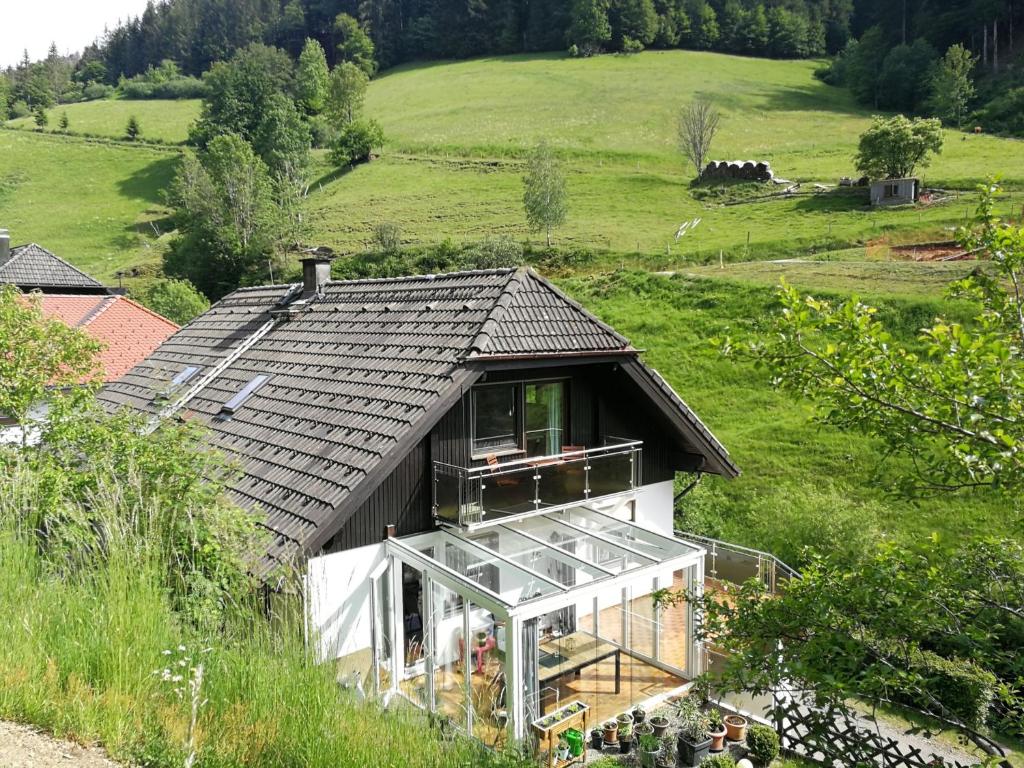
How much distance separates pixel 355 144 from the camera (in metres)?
70.1

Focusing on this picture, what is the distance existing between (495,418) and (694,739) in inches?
199

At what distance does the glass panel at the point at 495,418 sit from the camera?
10.7m

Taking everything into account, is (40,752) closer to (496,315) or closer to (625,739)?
(625,739)

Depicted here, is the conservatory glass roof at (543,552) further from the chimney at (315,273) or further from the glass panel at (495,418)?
the chimney at (315,273)

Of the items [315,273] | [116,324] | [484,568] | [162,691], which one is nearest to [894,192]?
[315,273]

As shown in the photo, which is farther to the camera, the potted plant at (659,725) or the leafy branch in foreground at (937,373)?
the potted plant at (659,725)

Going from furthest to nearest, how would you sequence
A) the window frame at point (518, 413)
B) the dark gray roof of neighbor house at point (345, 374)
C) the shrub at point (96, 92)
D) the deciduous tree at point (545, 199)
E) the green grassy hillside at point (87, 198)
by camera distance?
1. the shrub at point (96, 92)
2. the green grassy hillside at point (87, 198)
3. the deciduous tree at point (545, 199)
4. the window frame at point (518, 413)
5. the dark gray roof of neighbor house at point (345, 374)

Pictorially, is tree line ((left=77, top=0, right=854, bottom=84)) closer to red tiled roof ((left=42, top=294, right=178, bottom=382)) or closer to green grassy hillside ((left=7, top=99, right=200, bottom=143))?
green grassy hillside ((left=7, top=99, right=200, bottom=143))

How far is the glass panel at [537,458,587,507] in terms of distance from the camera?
10621 mm

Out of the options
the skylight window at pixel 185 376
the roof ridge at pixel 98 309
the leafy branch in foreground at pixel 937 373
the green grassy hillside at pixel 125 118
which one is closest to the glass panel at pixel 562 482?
the leafy branch in foreground at pixel 937 373

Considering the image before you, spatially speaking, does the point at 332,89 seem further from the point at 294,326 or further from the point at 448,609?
the point at 448,609

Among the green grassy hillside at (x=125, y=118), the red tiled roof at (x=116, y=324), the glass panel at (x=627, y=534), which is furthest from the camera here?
the green grassy hillside at (x=125, y=118)

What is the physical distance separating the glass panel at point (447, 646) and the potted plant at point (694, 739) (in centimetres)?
278

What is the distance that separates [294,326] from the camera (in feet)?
46.8
